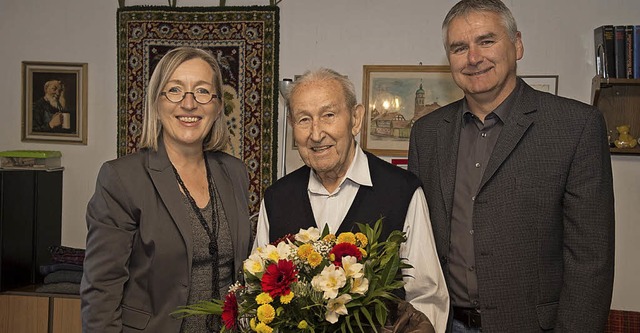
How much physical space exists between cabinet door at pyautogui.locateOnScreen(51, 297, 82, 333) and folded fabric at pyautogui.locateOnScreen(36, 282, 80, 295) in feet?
0.18

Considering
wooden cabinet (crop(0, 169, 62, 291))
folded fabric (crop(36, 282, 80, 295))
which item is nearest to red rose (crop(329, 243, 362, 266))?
folded fabric (crop(36, 282, 80, 295))

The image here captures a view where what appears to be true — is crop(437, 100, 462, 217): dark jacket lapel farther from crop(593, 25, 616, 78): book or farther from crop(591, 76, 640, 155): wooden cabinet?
crop(591, 76, 640, 155): wooden cabinet

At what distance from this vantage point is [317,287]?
1.70m

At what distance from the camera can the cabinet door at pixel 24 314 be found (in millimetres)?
4355

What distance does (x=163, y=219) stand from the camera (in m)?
2.40

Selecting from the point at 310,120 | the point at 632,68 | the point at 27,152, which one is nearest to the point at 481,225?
the point at 310,120

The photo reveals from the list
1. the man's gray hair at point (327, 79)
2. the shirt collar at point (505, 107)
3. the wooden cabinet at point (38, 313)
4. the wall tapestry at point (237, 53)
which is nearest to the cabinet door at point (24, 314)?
the wooden cabinet at point (38, 313)

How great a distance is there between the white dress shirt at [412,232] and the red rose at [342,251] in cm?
41

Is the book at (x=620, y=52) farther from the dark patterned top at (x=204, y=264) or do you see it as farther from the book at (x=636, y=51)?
the dark patterned top at (x=204, y=264)

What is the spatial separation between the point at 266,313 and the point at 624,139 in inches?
124

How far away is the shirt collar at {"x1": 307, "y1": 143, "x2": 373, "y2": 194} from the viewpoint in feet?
7.61

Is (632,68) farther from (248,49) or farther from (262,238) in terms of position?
(262,238)

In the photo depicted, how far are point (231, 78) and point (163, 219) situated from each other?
244cm

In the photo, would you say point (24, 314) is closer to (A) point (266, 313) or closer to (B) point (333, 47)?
(B) point (333, 47)
